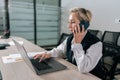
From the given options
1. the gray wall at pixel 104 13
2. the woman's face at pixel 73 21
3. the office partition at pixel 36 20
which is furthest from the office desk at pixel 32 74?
the office partition at pixel 36 20

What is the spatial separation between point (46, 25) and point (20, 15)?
3.23ft

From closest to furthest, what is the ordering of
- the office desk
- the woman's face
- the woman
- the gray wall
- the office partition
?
the office desk → the woman → the woman's face → the gray wall → the office partition

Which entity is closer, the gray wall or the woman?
the woman

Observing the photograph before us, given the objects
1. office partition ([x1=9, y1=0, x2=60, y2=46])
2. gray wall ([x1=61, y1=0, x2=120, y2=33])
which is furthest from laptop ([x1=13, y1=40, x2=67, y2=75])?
office partition ([x1=9, y1=0, x2=60, y2=46])

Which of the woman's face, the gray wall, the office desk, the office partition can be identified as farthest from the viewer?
the office partition

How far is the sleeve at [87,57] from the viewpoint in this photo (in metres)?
1.14

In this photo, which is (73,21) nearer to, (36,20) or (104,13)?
(104,13)

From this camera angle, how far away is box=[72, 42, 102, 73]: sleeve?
114cm

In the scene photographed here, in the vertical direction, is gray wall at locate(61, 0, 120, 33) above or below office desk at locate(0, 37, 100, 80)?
above

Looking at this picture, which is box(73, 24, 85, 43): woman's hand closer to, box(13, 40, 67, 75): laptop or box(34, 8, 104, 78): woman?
box(34, 8, 104, 78): woman

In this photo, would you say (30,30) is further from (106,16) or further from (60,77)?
(60,77)

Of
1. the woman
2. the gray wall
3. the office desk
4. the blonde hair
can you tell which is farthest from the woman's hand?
the gray wall

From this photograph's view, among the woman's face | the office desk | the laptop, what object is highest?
the woman's face

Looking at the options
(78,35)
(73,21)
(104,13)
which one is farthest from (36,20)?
(78,35)
